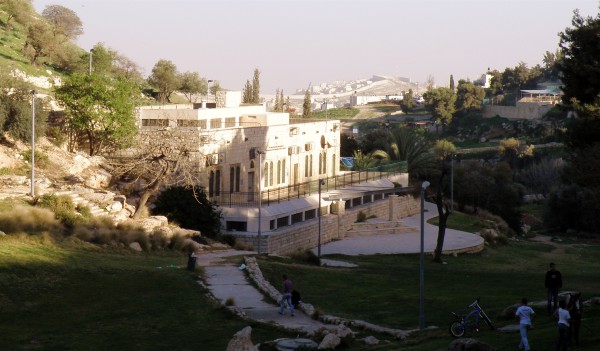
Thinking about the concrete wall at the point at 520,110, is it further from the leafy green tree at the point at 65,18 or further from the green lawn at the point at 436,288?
the green lawn at the point at 436,288

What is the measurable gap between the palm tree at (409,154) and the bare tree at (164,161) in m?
30.8

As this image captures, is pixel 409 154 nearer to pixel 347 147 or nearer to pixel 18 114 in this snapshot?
pixel 347 147

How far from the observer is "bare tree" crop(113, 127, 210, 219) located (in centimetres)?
4709

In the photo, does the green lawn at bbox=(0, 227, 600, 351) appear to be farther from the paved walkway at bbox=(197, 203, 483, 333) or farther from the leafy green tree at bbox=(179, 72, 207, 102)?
the leafy green tree at bbox=(179, 72, 207, 102)

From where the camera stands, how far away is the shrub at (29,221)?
118 feet

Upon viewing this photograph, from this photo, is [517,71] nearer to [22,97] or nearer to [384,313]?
[22,97]

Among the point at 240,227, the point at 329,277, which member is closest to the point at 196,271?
the point at 329,277

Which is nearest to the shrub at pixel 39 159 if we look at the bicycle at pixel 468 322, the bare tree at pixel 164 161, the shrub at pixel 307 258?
the bare tree at pixel 164 161

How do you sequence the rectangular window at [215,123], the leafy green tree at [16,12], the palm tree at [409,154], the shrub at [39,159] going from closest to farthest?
the shrub at [39,159] → the rectangular window at [215,123] → the palm tree at [409,154] → the leafy green tree at [16,12]

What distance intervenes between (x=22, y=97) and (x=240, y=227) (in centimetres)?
1267

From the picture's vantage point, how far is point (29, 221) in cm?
3709

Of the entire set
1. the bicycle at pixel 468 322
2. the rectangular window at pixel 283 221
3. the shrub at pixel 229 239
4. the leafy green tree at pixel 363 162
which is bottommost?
the shrub at pixel 229 239

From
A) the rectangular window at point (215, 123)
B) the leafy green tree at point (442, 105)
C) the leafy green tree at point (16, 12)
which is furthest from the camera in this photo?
the leafy green tree at point (442, 105)

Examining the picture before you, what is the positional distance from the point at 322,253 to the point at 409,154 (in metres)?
29.1
